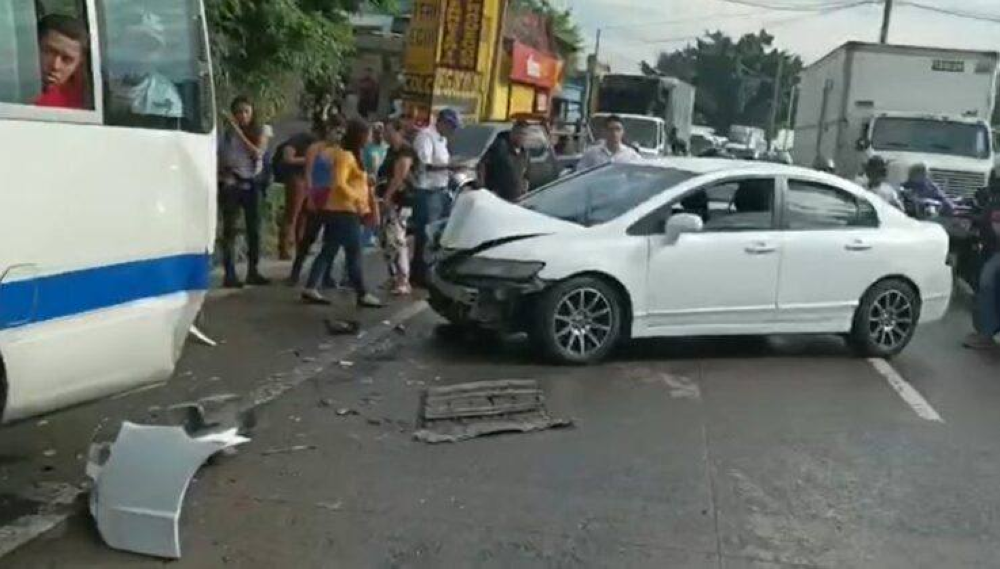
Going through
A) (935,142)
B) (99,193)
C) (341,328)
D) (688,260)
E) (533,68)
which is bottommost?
(341,328)

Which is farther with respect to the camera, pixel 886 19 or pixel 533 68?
pixel 886 19

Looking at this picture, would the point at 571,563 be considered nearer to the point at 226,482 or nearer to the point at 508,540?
the point at 508,540

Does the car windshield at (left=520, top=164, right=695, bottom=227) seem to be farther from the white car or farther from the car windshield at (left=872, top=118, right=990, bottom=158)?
the car windshield at (left=872, top=118, right=990, bottom=158)

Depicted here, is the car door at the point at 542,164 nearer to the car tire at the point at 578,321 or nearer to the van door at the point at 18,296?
the car tire at the point at 578,321

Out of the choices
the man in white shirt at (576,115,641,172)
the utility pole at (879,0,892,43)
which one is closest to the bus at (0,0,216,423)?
the man in white shirt at (576,115,641,172)

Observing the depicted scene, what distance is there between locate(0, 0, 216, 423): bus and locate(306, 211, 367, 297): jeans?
5.15 m

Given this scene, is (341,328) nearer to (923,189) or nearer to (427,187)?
(427,187)

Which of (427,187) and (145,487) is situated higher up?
(427,187)

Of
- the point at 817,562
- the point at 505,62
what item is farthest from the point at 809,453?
the point at 505,62

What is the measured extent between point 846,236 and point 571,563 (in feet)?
18.3

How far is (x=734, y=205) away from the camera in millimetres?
9648

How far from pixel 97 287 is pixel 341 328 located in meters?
4.99

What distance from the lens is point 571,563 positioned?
16.7ft

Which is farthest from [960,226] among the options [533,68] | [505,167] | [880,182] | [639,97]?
[639,97]
